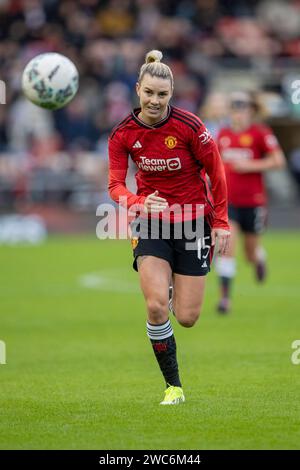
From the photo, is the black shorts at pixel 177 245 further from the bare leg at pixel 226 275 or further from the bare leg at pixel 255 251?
the bare leg at pixel 255 251

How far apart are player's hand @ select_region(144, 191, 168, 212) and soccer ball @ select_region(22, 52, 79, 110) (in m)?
1.92

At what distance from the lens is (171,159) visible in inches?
321

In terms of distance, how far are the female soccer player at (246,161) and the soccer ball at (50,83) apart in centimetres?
574

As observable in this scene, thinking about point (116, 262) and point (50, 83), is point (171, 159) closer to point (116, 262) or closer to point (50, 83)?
point (50, 83)

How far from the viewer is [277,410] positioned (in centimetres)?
771

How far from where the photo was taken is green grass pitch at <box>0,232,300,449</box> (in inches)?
274

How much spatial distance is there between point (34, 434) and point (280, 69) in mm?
22707

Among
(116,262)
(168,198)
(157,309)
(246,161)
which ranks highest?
(116,262)

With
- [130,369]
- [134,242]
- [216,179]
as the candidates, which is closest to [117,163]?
[134,242]

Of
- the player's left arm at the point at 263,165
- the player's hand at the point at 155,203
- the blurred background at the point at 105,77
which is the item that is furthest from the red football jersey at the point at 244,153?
the blurred background at the point at 105,77

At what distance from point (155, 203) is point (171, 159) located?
0.57 meters

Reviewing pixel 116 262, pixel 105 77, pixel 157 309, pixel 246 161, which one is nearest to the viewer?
pixel 157 309

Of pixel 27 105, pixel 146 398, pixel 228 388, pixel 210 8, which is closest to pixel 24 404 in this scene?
pixel 146 398

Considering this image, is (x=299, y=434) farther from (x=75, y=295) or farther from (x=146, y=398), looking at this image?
(x=75, y=295)
